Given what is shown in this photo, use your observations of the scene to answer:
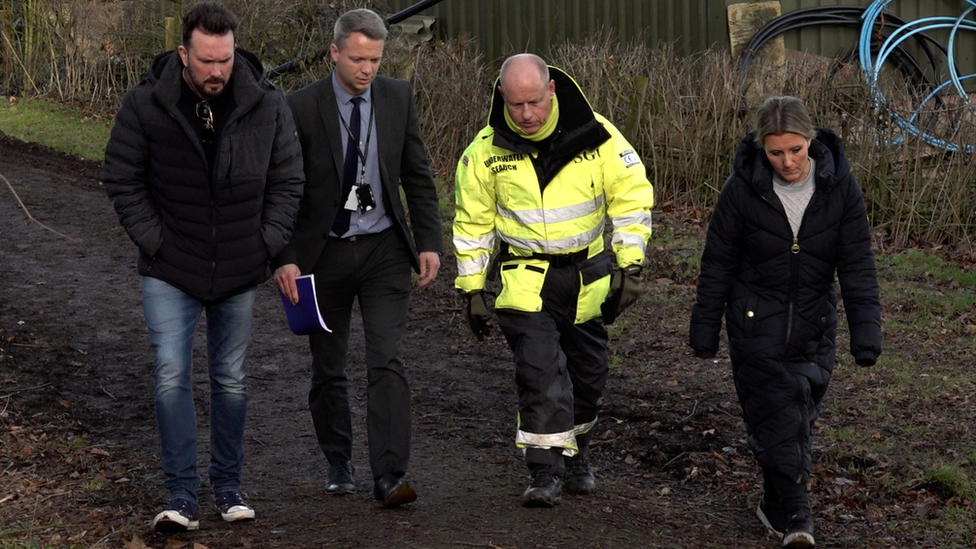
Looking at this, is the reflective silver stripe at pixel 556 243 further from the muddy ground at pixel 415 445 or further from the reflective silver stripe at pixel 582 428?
the muddy ground at pixel 415 445

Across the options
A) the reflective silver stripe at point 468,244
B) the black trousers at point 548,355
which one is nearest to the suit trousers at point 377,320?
the reflective silver stripe at point 468,244

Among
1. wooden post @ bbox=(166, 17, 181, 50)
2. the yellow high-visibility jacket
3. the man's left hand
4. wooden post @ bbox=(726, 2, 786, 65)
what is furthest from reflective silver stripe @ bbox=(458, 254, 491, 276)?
wooden post @ bbox=(166, 17, 181, 50)

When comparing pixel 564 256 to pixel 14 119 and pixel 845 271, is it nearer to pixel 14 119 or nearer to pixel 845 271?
pixel 845 271

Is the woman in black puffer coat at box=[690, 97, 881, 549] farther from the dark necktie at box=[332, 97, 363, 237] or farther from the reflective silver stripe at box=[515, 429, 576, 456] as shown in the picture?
the dark necktie at box=[332, 97, 363, 237]

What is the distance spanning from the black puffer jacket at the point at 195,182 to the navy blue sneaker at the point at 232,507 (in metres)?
0.84

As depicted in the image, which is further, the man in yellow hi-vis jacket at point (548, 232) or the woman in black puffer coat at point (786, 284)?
the man in yellow hi-vis jacket at point (548, 232)

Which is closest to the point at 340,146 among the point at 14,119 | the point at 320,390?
the point at 320,390

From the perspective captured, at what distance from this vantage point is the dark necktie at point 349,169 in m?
5.28

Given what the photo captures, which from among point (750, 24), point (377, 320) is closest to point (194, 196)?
point (377, 320)

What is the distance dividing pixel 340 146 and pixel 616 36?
12169mm

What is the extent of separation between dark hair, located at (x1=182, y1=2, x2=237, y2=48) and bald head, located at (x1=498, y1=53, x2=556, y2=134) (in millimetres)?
1139

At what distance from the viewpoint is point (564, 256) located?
5316 mm

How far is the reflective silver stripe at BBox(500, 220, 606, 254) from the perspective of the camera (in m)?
5.29

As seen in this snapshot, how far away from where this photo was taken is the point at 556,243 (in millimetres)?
5293
